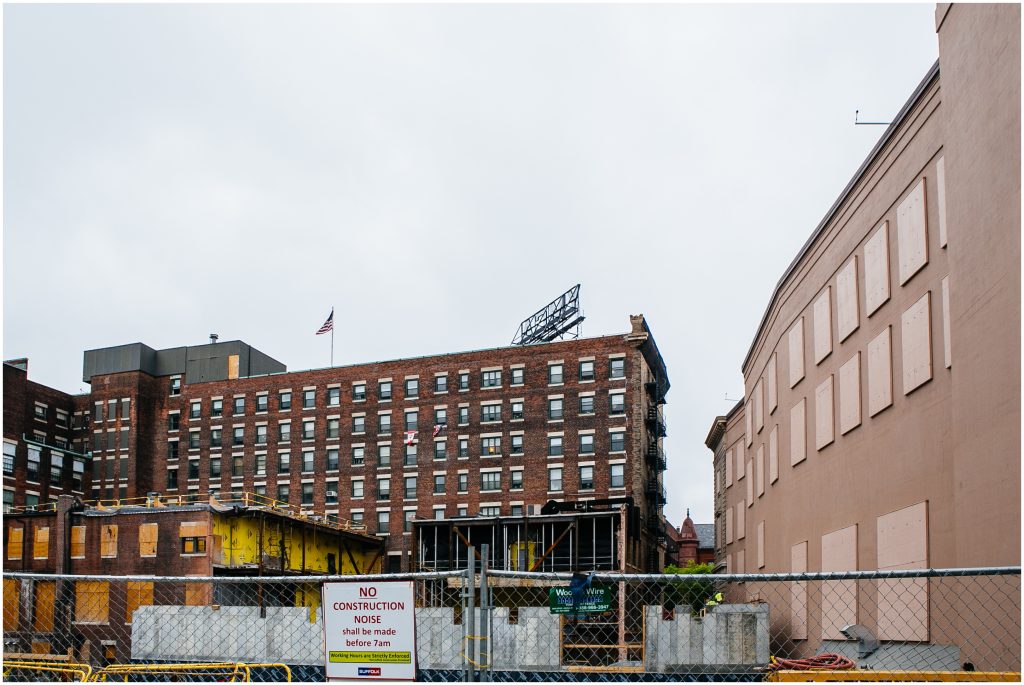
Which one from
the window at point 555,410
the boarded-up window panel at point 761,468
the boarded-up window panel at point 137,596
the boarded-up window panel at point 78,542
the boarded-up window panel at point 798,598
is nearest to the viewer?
the boarded-up window panel at point 798,598

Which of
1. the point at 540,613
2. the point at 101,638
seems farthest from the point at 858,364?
the point at 101,638

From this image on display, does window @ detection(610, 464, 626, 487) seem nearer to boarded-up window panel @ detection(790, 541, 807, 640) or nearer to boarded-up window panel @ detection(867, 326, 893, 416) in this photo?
boarded-up window panel @ detection(790, 541, 807, 640)

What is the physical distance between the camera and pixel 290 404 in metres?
76.3

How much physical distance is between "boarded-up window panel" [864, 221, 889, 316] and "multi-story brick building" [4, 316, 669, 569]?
→ 139 feet

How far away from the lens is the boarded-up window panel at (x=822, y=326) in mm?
28094

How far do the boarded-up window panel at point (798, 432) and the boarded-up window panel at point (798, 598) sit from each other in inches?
113

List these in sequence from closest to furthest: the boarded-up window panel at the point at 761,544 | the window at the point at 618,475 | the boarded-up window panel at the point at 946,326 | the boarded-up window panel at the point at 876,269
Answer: the boarded-up window panel at the point at 946,326 < the boarded-up window panel at the point at 876,269 < the boarded-up window panel at the point at 761,544 < the window at the point at 618,475

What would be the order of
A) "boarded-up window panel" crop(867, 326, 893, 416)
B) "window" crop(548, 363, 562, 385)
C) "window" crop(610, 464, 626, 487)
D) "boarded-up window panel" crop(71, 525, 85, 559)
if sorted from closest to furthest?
"boarded-up window panel" crop(867, 326, 893, 416) < "boarded-up window panel" crop(71, 525, 85, 559) < "window" crop(610, 464, 626, 487) < "window" crop(548, 363, 562, 385)

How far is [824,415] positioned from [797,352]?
4280 millimetres

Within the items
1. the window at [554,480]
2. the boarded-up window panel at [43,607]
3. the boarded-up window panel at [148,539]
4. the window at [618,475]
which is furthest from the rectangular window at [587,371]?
the boarded-up window panel at [43,607]

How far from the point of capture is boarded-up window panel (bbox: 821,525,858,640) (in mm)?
25156

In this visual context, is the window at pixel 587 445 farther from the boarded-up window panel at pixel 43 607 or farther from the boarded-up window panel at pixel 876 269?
the boarded-up window panel at pixel 876 269

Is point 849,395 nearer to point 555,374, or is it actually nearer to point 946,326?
point 946,326

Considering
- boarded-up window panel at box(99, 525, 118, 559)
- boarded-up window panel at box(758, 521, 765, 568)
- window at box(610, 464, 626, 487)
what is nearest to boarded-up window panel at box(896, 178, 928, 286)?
boarded-up window panel at box(758, 521, 765, 568)
